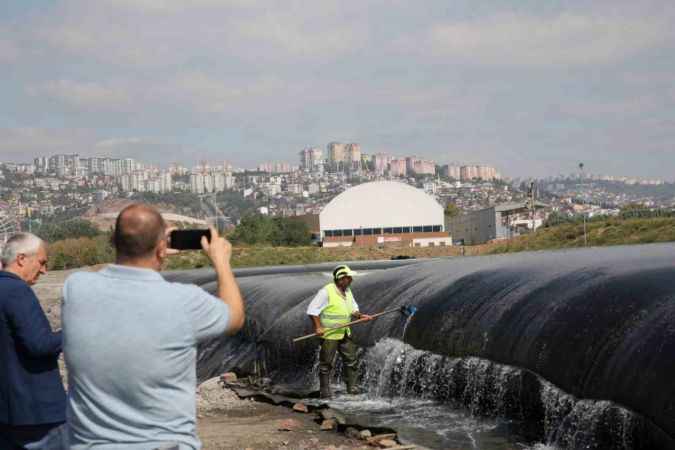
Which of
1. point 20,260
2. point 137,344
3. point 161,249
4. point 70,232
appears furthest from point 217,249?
point 70,232

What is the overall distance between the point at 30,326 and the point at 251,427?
813 centimetres

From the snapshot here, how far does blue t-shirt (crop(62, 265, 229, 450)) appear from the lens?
434 centimetres

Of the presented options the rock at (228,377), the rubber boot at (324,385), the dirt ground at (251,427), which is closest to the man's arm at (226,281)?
the dirt ground at (251,427)

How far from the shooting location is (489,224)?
4400 inches

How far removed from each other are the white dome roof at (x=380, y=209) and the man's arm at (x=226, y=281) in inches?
4220

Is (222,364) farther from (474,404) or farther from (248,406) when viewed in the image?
(474,404)

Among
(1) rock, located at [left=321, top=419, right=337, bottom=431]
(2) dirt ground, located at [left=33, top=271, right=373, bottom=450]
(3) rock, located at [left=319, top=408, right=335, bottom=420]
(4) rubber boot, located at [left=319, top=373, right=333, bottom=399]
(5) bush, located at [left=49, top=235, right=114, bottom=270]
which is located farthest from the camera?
(5) bush, located at [left=49, top=235, right=114, bottom=270]

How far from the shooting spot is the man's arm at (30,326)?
5.67 meters

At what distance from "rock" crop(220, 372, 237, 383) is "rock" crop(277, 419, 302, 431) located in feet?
17.7

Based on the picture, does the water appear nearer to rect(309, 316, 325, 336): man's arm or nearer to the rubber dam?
the rubber dam

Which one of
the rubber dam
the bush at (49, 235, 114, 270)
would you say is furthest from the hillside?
the bush at (49, 235, 114, 270)

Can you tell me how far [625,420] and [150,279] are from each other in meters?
6.91

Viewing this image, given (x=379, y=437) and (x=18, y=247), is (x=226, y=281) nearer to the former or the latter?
(x=18, y=247)

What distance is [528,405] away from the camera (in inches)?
484
